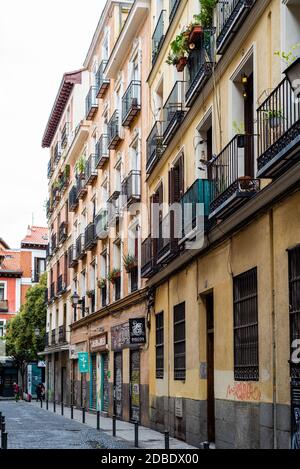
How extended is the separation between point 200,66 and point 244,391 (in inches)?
303

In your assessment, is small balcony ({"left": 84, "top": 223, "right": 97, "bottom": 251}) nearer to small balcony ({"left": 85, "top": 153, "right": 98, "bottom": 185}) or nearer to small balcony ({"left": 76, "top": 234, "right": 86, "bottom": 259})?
small balcony ({"left": 76, "top": 234, "right": 86, "bottom": 259})

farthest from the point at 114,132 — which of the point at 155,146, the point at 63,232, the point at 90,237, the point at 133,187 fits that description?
the point at 63,232

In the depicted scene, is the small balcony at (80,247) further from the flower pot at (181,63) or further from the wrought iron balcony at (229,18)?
the wrought iron balcony at (229,18)

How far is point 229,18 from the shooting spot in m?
15.9

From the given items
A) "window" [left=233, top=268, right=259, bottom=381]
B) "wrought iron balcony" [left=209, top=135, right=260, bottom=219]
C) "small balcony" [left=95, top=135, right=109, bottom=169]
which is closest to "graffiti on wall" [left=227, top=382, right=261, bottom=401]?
"window" [left=233, top=268, right=259, bottom=381]

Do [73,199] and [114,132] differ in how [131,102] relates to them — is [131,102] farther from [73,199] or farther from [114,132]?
[73,199]

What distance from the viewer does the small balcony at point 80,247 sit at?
41706mm

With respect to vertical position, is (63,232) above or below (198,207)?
above

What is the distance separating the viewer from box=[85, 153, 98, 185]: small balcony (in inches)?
1534

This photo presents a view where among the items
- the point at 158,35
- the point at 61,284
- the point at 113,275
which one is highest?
the point at 158,35

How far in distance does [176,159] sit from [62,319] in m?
29.0

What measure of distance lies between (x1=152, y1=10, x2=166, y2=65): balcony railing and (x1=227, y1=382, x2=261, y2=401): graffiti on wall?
1193 cm

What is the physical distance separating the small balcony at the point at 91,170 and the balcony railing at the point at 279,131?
1007 inches
